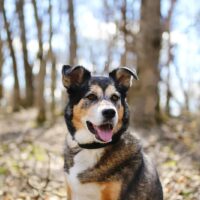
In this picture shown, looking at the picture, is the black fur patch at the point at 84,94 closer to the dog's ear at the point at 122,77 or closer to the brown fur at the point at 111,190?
the dog's ear at the point at 122,77

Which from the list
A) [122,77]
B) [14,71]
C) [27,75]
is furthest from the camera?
[27,75]

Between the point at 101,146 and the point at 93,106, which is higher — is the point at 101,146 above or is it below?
below

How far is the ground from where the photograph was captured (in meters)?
6.18

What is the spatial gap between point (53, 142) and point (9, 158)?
190 centimetres

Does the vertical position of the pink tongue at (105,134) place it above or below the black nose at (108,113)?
below

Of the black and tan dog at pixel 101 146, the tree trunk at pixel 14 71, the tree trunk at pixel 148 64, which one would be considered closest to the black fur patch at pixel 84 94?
the black and tan dog at pixel 101 146

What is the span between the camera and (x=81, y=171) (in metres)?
4.45

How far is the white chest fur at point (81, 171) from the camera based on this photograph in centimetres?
438

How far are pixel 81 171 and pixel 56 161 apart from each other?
2.78 metres

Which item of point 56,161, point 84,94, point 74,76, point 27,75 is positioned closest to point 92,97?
point 84,94

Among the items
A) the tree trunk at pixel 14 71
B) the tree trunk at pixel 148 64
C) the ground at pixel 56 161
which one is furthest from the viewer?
the tree trunk at pixel 14 71

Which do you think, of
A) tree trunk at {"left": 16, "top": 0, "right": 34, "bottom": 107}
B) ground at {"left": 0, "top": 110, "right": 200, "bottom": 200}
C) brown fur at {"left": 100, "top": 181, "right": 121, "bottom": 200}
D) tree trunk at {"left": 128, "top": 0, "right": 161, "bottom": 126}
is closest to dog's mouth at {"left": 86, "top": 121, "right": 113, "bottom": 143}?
brown fur at {"left": 100, "top": 181, "right": 121, "bottom": 200}

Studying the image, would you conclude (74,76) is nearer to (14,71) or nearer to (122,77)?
(122,77)

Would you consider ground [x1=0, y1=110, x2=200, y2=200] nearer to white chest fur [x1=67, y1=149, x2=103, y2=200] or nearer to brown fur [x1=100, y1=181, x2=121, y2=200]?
white chest fur [x1=67, y1=149, x2=103, y2=200]
